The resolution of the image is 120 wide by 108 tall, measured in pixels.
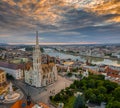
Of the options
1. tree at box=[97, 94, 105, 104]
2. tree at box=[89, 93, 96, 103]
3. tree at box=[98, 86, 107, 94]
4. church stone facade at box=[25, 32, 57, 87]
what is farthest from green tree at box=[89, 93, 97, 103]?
church stone facade at box=[25, 32, 57, 87]

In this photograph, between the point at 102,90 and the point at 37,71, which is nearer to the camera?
the point at 102,90

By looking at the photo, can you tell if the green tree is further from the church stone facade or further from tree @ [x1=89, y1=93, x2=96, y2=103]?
the church stone facade

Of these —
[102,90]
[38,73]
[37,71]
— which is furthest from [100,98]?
[37,71]

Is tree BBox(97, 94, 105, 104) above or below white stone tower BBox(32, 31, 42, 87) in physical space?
below

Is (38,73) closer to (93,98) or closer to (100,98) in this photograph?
(93,98)

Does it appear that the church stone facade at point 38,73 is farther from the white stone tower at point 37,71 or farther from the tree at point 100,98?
the tree at point 100,98

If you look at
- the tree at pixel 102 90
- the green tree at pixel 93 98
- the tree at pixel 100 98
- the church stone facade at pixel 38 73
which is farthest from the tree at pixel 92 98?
the church stone facade at pixel 38 73

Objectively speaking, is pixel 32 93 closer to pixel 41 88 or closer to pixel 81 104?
pixel 41 88

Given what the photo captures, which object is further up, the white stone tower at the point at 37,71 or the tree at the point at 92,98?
the white stone tower at the point at 37,71

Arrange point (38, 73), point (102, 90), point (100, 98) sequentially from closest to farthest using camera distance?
point (100, 98) → point (102, 90) → point (38, 73)

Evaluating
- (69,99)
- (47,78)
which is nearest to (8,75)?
(47,78)

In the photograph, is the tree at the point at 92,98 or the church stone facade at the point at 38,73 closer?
the tree at the point at 92,98
